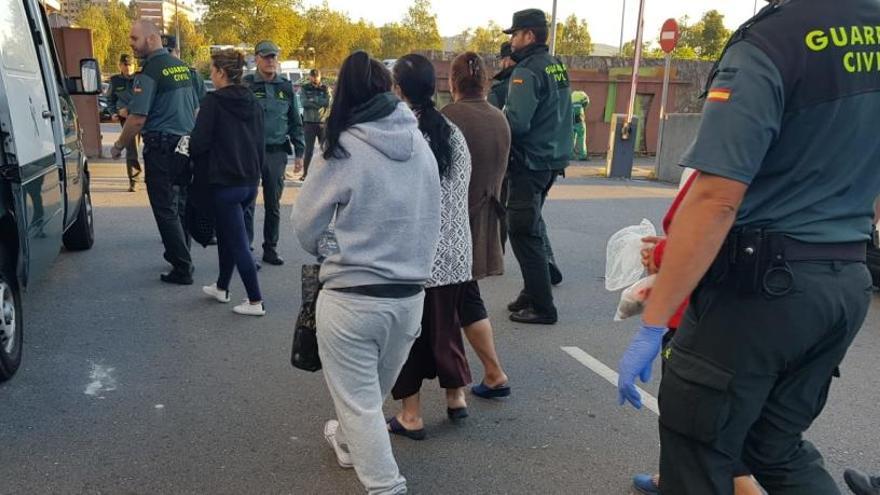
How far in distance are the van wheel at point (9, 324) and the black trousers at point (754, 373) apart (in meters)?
3.41

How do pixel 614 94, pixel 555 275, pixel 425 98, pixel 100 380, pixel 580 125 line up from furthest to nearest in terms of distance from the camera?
1. pixel 614 94
2. pixel 580 125
3. pixel 555 275
4. pixel 100 380
5. pixel 425 98

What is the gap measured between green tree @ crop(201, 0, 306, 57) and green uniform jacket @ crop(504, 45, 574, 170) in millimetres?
36119

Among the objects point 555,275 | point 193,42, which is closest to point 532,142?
point 555,275

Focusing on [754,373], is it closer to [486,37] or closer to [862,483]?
[862,483]

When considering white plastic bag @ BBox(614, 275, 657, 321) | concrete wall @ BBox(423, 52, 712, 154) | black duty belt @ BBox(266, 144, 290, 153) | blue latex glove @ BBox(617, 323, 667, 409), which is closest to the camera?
blue latex glove @ BBox(617, 323, 667, 409)

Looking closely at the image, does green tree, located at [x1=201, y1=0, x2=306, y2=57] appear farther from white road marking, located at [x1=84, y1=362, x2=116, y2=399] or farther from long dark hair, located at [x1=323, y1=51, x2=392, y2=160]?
long dark hair, located at [x1=323, y1=51, x2=392, y2=160]

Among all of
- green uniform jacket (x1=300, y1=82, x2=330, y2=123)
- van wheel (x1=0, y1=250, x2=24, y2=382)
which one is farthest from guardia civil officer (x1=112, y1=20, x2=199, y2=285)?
green uniform jacket (x1=300, y1=82, x2=330, y2=123)

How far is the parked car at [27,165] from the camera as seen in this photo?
373 cm

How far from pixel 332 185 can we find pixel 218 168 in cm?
276

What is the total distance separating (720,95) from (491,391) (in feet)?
8.03

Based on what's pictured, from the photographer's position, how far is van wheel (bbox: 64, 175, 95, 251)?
6.62 m

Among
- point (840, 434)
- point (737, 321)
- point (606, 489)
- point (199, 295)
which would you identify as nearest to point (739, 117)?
point (737, 321)

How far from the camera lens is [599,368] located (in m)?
4.39

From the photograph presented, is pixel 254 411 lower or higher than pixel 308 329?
lower
